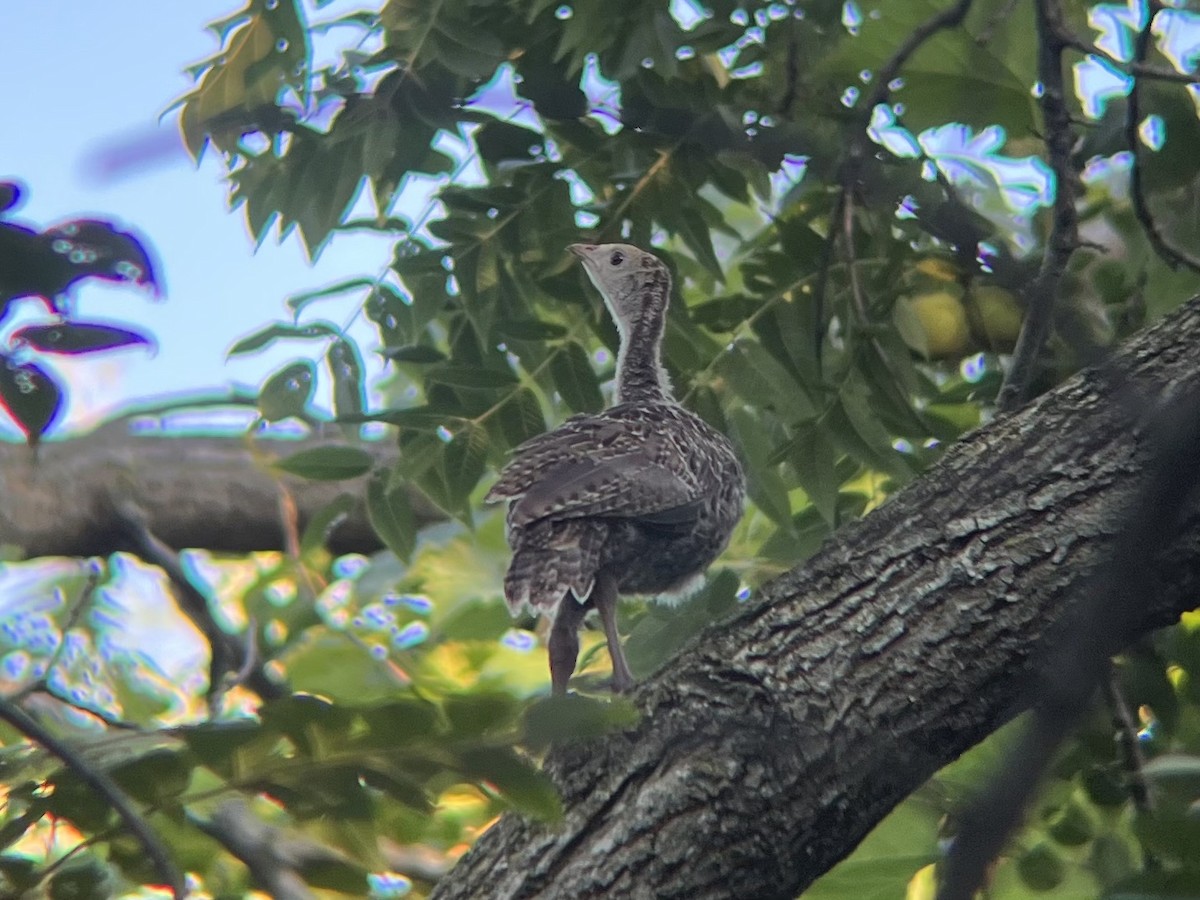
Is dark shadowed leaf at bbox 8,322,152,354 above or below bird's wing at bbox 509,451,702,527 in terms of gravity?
above

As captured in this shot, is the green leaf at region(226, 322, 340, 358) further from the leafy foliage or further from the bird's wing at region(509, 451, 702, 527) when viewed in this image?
the leafy foliage

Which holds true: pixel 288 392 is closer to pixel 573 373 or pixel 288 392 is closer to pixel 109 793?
pixel 573 373

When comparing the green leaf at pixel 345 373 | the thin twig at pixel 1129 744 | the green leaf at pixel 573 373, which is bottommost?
the thin twig at pixel 1129 744

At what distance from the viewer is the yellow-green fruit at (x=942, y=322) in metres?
4.25

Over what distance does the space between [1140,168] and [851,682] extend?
1563 millimetres

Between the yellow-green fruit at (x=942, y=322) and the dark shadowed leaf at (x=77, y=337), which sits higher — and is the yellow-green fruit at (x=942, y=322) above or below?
below

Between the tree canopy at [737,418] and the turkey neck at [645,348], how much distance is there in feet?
0.26

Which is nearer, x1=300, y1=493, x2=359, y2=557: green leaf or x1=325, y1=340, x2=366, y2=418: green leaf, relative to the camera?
x1=325, y1=340, x2=366, y2=418: green leaf

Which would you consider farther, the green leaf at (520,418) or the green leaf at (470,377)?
the green leaf at (520,418)

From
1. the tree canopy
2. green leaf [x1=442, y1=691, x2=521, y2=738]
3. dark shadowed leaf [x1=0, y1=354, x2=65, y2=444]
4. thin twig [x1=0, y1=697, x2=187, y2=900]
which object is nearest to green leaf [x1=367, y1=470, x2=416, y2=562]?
the tree canopy

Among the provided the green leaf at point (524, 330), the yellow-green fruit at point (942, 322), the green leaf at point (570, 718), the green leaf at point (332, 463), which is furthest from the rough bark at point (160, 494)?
the green leaf at point (570, 718)

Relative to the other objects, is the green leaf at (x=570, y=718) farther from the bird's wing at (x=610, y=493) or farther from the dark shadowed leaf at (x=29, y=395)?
the bird's wing at (x=610, y=493)

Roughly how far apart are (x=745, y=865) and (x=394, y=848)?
280 cm

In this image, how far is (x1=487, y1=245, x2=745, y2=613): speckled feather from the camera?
361 centimetres
